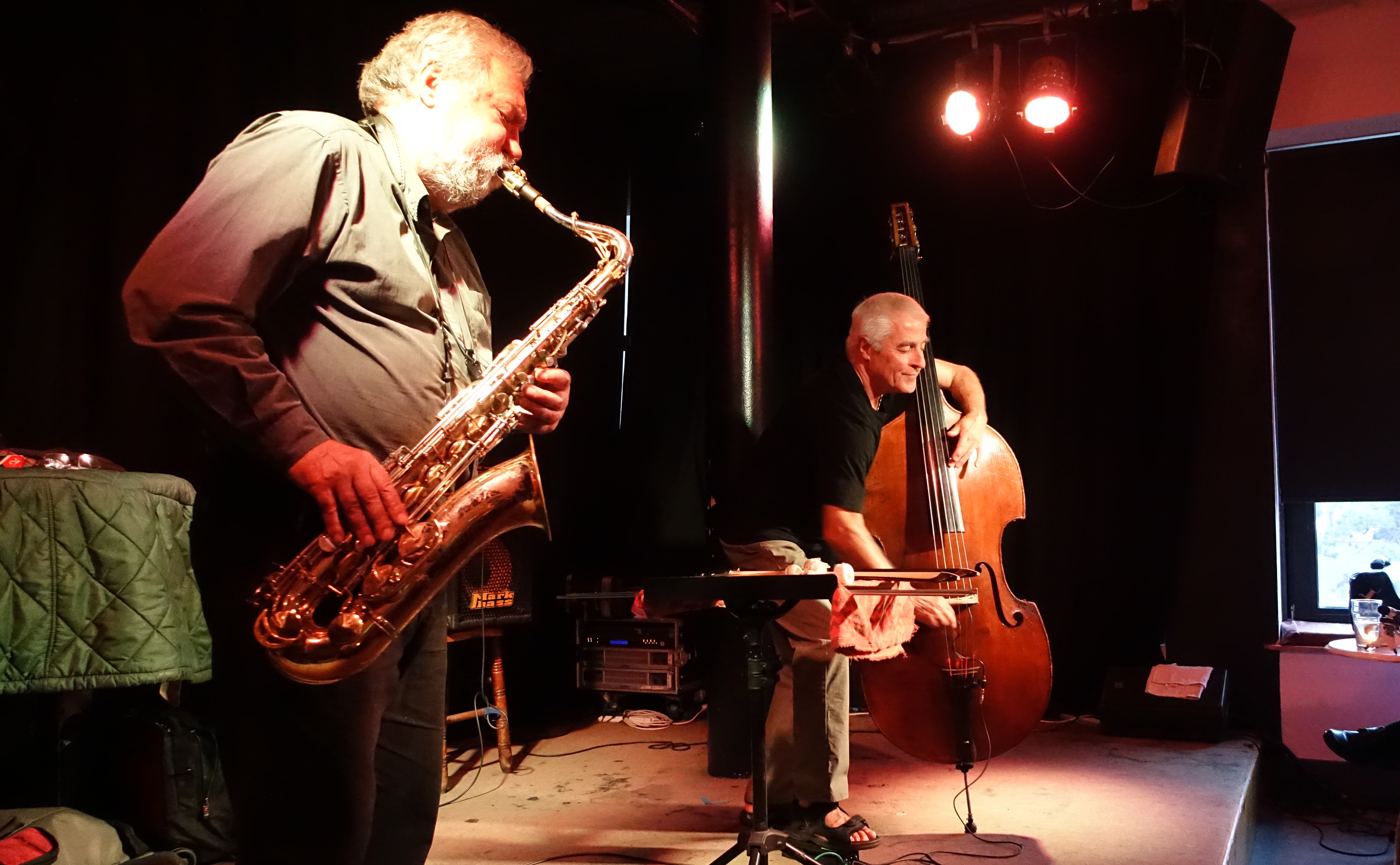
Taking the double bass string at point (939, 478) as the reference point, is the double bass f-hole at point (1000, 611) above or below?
below

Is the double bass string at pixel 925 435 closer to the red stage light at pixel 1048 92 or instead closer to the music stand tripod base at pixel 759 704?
the music stand tripod base at pixel 759 704

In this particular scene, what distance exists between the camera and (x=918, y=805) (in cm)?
348

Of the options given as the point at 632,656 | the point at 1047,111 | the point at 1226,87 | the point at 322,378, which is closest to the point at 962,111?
the point at 1047,111

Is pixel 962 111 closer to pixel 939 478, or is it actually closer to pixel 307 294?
pixel 939 478

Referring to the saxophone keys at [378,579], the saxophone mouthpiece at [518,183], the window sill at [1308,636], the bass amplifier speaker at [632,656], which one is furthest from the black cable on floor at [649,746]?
the saxophone keys at [378,579]

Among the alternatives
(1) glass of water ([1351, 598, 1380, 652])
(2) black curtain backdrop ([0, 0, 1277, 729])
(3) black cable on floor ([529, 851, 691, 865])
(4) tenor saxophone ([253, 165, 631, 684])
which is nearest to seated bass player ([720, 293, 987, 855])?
(3) black cable on floor ([529, 851, 691, 865])

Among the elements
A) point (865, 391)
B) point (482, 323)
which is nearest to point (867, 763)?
point (865, 391)

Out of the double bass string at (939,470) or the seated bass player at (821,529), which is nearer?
the seated bass player at (821,529)

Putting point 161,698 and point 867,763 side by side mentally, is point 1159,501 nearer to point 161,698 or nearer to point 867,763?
point 867,763

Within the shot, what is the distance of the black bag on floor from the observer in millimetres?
2822

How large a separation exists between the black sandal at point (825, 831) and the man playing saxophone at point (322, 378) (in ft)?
5.39

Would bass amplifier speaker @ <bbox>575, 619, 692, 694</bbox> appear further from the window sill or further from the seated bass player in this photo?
the window sill

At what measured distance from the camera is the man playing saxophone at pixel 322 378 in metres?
1.29

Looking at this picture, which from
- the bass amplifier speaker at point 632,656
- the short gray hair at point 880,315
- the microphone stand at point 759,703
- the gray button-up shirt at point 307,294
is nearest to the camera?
the gray button-up shirt at point 307,294
